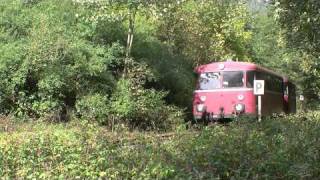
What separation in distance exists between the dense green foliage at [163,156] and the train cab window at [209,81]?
40.3 feet

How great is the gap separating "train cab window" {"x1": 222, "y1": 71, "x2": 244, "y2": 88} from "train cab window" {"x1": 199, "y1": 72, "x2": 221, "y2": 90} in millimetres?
224

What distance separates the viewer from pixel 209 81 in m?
21.8

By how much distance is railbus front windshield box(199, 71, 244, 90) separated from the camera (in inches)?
840

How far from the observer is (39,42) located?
19.1 meters

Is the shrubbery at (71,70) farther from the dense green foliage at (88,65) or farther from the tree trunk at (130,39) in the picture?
the tree trunk at (130,39)

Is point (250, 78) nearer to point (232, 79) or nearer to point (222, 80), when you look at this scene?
point (232, 79)

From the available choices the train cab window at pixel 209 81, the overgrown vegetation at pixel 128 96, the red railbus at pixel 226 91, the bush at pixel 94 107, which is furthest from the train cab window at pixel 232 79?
the bush at pixel 94 107

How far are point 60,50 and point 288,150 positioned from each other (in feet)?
42.1

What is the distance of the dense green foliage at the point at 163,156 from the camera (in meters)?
7.10

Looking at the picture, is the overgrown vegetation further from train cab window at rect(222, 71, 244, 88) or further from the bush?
train cab window at rect(222, 71, 244, 88)

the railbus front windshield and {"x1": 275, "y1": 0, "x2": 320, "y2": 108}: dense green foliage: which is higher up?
{"x1": 275, "y1": 0, "x2": 320, "y2": 108}: dense green foliage

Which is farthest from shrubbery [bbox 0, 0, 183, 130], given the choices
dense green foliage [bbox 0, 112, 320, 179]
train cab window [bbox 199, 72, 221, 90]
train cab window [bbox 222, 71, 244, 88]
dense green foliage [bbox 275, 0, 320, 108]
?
dense green foliage [bbox 0, 112, 320, 179]

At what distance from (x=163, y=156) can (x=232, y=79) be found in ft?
46.0

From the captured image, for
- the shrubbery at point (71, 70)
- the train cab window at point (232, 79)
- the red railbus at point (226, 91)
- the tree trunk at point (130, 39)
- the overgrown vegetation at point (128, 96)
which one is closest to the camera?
the overgrown vegetation at point (128, 96)
